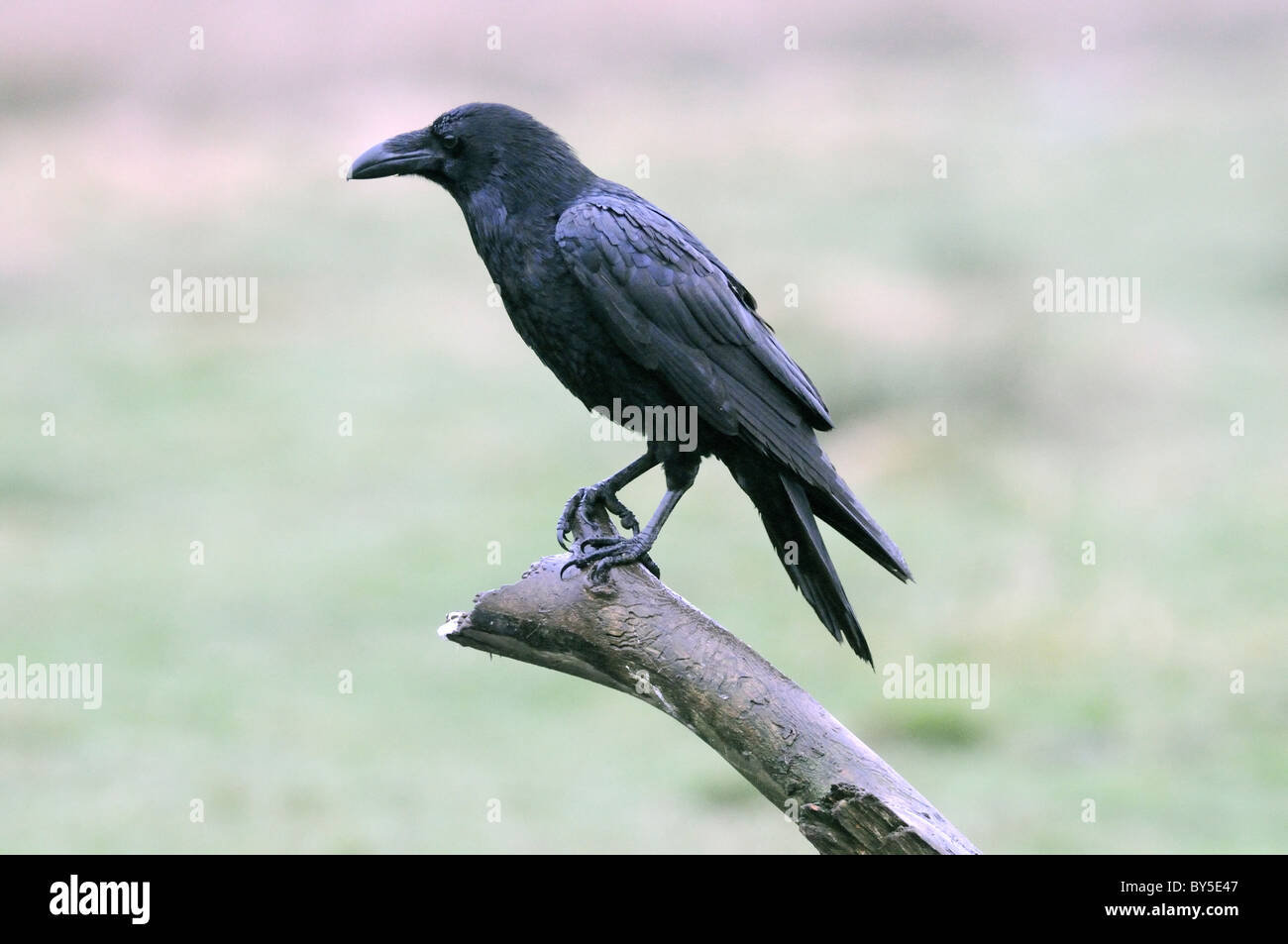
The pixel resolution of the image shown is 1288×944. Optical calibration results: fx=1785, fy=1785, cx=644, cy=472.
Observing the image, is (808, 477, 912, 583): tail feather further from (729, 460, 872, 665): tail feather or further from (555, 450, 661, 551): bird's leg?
(555, 450, 661, 551): bird's leg

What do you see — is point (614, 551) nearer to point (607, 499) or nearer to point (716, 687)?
point (607, 499)

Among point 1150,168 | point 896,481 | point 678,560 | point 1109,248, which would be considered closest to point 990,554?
point 896,481

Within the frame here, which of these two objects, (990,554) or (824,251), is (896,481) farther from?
(824,251)

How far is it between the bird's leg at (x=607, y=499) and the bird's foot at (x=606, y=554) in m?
0.20

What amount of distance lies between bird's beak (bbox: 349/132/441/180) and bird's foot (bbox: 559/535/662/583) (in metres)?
1.46

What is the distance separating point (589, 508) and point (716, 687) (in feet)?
3.21

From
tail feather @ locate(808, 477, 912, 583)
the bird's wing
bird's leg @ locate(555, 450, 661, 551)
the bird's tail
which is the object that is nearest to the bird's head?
the bird's wing

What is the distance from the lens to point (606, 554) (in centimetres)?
615

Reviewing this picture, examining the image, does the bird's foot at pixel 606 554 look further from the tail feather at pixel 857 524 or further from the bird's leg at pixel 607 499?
the tail feather at pixel 857 524

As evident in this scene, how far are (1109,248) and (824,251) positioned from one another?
3.88 m

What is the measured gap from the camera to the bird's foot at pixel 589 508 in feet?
21.2

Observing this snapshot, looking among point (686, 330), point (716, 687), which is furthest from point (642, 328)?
point (716, 687)

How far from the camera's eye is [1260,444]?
18156 millimetres

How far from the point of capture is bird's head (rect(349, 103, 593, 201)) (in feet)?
20.7
